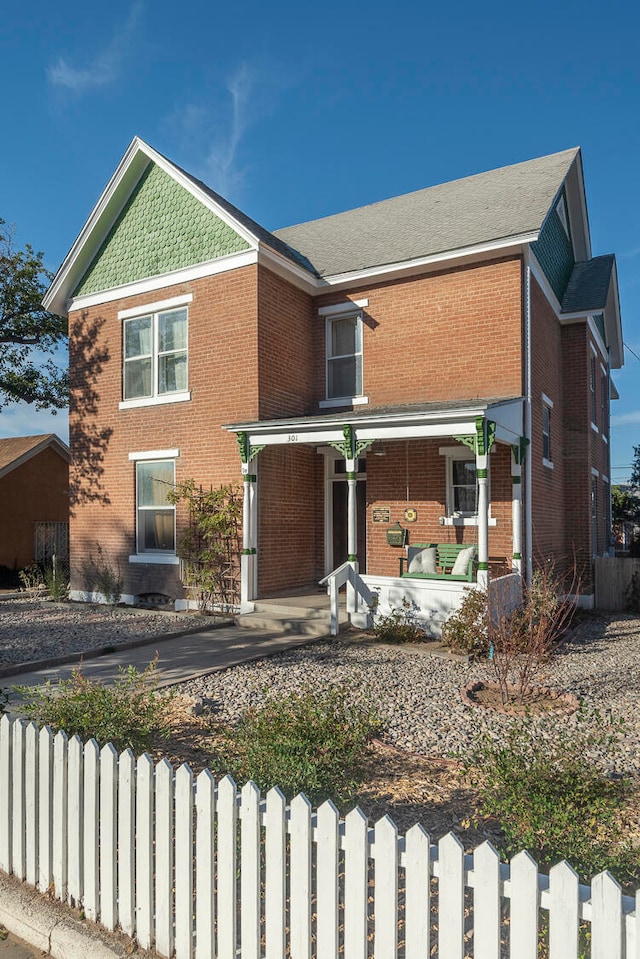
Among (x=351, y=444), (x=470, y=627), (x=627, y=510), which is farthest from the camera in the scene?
(x=627, y=510)

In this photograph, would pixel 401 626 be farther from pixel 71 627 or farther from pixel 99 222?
pixel 99 222

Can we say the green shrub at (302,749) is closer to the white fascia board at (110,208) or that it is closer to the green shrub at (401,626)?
the green shrub at (401,626)

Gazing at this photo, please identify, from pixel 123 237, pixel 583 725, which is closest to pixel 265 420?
pixel 123 237

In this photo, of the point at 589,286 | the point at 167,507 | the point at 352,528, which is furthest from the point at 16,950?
the point at 589,286

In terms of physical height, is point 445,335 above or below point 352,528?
above

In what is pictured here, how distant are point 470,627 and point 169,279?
9.99m

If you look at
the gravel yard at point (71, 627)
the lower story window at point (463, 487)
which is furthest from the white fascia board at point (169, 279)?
the gravel yard at point (71, 627)

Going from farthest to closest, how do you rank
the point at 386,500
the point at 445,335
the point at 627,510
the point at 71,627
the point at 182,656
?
the point at 627,510, the point at 386,500, the point at 445,335, the point at 71,627, the point at 182,656

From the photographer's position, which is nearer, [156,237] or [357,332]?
[357,332]

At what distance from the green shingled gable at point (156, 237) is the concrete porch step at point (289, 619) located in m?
7.35

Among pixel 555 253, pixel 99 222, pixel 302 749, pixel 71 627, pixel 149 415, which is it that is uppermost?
pixel 99 222

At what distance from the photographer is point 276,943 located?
9.04ft

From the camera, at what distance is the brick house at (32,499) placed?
20953 mm

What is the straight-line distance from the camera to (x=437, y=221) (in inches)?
571
